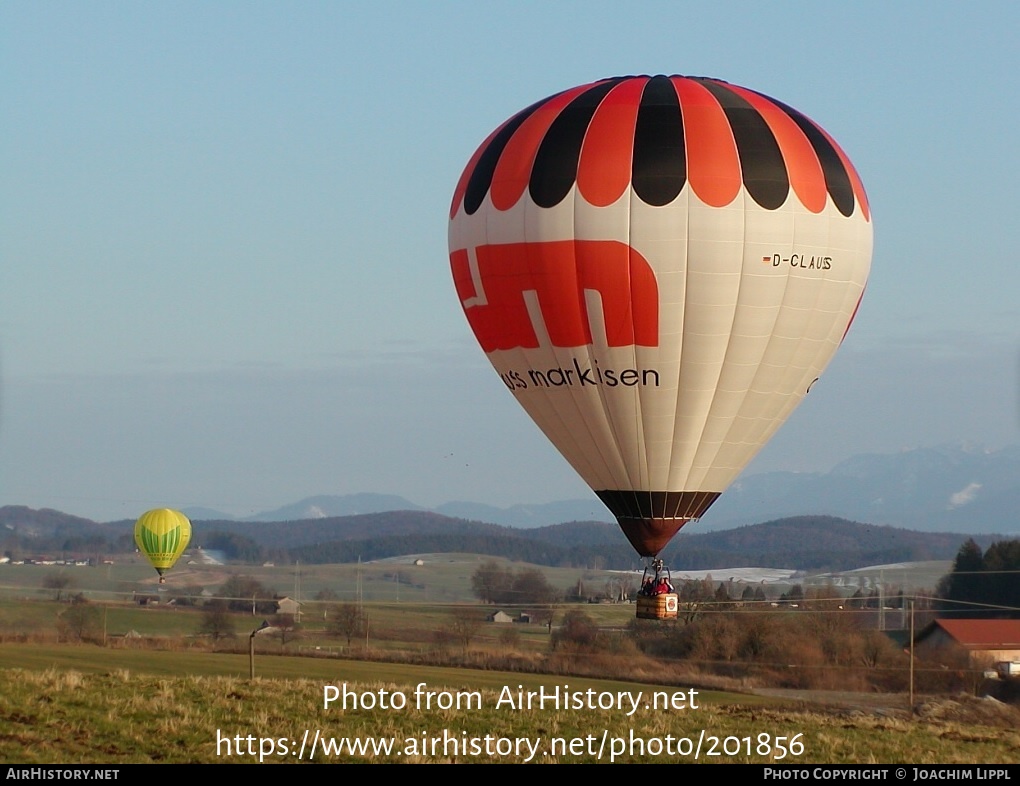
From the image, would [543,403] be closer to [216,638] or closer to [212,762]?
[212,762]

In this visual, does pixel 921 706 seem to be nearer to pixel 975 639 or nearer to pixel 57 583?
pixel 975 639

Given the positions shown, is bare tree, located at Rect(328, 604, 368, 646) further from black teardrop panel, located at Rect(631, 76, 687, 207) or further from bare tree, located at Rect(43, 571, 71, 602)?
black teardrop panel, located at Rect(631, 76, 687, 207)

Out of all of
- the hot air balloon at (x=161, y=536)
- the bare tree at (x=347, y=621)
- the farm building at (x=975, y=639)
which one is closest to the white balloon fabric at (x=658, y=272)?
→ the farm building at (x=975, y=639)

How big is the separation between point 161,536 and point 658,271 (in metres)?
48.6

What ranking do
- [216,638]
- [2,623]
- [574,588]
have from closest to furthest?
1. [216,638]
2. [2,623]
3. [574,588]

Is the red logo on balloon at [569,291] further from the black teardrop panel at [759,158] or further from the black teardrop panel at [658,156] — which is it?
the black teardrop panel at [759,158]

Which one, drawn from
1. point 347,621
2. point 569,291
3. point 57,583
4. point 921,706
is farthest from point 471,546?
point 569,291

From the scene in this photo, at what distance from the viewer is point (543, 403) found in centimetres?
2747

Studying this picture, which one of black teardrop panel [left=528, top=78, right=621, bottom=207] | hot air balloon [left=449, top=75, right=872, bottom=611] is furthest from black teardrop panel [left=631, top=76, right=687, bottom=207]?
black teardrop panel [left=528, top=78, right=621, bottom=207]

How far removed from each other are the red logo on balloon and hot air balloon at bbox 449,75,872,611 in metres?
0.03

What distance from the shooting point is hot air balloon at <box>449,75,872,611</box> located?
25.9 metres

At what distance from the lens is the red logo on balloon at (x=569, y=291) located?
25.9 metres
